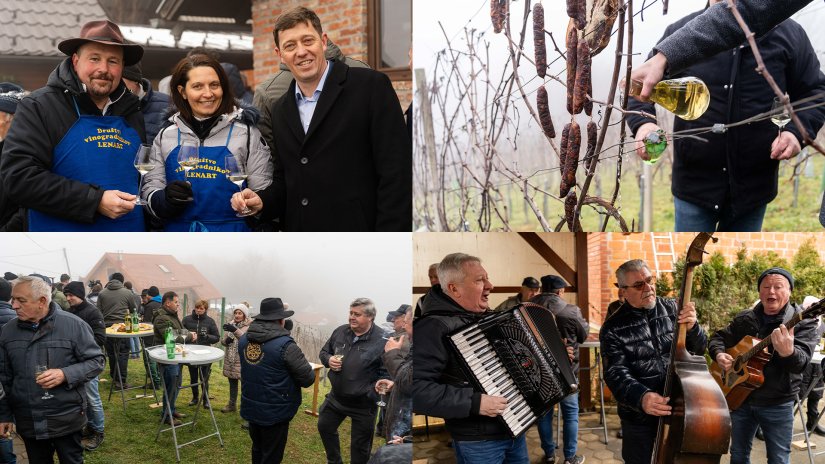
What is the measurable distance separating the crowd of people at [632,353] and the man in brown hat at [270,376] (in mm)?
625

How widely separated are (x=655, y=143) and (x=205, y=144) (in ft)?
7.26

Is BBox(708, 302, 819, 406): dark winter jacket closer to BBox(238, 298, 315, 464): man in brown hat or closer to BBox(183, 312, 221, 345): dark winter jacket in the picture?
BBox(238, 298, 315, 464): man in brown hat

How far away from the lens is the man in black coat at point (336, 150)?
11.3 ft

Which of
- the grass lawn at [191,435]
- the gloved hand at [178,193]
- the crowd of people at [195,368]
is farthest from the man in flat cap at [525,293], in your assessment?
the gloved hand at [178,193]

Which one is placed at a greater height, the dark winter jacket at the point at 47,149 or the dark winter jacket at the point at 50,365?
the dark winter jacket at the point at 47,149

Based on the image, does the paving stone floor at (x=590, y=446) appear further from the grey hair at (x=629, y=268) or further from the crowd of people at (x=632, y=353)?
the grey hair at (x=629, y=268)

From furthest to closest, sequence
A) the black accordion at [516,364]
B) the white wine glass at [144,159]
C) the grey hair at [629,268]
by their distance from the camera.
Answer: the grey hair at [629,268] < the black accordion at [516,364] < the white wine glass at [144,159]

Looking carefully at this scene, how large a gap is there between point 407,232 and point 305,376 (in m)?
0.90

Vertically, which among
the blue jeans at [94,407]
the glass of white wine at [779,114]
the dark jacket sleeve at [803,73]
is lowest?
the blue jeans at [94,407]

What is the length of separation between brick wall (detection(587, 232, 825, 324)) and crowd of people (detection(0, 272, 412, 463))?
1.01m

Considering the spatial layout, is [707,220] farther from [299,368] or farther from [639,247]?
[299,368]

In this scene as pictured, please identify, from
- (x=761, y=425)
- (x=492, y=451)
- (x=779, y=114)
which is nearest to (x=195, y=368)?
(x=492, y=451)

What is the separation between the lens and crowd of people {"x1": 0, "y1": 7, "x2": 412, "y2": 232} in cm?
331

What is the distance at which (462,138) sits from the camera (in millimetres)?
3668
